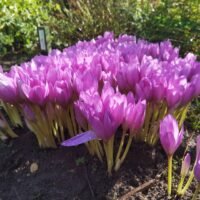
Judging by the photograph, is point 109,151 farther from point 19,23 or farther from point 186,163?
point 19,23

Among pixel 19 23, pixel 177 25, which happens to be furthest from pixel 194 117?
pixel 19 23

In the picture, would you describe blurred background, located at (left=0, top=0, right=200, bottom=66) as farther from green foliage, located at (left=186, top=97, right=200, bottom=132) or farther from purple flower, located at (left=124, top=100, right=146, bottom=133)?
purple flower, located at (left=124, top=100, right=146, bottom=133)

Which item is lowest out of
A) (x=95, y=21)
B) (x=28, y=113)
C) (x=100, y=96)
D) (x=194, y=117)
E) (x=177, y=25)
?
(x=194, y=117)

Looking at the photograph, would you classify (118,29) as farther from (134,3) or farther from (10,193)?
(10,193)

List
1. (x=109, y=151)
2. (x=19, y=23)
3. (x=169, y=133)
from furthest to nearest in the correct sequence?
(x=19, y=23) → (x=109, y=151) → (x=169, y=133)

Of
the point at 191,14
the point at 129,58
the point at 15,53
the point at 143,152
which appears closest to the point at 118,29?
the point at 191,14

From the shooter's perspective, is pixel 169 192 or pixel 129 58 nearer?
pixel 169 192

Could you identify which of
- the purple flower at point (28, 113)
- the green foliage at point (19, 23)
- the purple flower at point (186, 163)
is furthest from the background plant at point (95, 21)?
the purple flower at point (186, 163)
